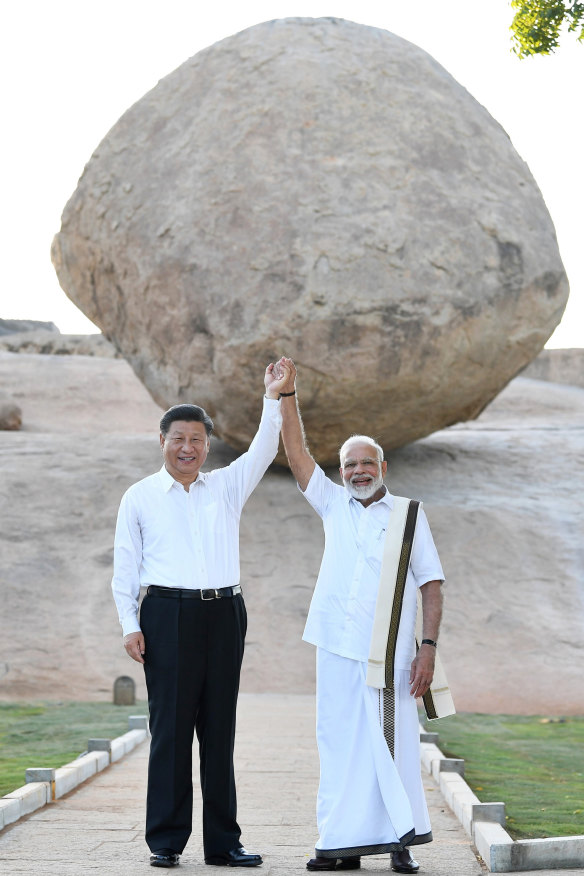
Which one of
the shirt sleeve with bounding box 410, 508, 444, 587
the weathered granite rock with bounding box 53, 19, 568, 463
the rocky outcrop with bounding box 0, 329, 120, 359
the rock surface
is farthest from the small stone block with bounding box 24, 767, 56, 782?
the rocky outcrop with bounding box 0, 329, 120, 359

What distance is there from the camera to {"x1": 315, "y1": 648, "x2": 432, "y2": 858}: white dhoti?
364 cm

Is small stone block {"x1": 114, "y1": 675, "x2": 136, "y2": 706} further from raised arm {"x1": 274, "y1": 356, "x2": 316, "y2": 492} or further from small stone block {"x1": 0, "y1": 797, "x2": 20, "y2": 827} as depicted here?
raised arm {"x1": 274, "y1": 356, "x2": 316, "y2": 492}

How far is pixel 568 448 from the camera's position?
15.0 m

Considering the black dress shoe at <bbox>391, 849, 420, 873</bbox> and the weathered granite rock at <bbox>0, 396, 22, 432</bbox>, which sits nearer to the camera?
the black dress shoe at <bbox>391, 849, 420, 873</bbox>

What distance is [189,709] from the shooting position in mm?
3777

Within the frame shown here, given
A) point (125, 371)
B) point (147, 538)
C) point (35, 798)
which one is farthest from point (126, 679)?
point (125, 371)

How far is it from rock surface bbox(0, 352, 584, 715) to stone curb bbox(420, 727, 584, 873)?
191 inches

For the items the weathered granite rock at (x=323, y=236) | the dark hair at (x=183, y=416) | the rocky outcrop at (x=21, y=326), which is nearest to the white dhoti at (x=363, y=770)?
the dark hair at (x=183, y=416)

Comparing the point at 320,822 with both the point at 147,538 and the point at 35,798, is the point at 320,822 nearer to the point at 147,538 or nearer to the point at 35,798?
the point at 147,538

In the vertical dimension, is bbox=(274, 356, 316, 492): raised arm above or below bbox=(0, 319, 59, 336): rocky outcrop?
below

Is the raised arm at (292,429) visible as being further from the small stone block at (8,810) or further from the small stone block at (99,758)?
the small stone block at (99,758)

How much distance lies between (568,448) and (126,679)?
321 inches

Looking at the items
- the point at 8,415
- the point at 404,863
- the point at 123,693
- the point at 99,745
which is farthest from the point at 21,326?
the point at 404,863

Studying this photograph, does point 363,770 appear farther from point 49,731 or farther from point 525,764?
point 49,731
